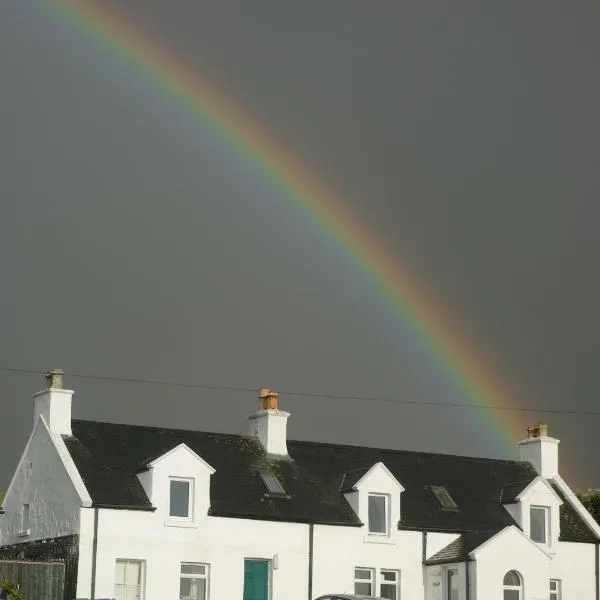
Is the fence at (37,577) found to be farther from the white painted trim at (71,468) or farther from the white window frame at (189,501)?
the white window frame at (189,501)

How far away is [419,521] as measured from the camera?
54281 millimetres

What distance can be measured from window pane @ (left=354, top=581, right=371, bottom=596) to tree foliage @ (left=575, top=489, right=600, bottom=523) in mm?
27342

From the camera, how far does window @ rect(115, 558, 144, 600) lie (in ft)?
158

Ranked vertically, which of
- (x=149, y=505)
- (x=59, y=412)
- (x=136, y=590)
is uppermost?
(x=59, y=412)

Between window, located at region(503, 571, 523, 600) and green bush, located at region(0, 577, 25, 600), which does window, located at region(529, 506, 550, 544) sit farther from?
green bush, located at region(0, 577, 25, 600)

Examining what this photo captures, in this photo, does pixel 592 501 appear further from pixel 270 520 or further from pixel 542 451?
pixel 270 520

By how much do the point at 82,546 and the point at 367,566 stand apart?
1172 centimetres

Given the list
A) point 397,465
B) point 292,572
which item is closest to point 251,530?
point 292,572

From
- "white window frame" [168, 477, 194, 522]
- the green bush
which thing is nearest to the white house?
"white window frame" [168, 477, 194, 522]

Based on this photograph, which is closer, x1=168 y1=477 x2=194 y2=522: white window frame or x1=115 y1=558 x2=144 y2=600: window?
x1=115 y1=558 x2=144 y2=600: window

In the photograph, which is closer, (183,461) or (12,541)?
(183,461)

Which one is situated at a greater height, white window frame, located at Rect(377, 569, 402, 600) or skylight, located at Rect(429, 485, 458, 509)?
skylight, located at Rect(429, 485, 458, 509)

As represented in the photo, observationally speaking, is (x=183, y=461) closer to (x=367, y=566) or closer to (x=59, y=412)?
(x=59, y=412)

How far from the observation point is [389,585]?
53.1 meters
